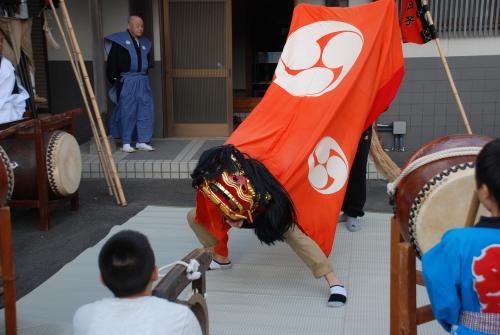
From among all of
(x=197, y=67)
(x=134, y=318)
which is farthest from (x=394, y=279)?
(x=197, y=67)

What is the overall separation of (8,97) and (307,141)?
241 cm

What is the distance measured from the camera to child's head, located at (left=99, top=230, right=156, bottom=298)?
165 cm

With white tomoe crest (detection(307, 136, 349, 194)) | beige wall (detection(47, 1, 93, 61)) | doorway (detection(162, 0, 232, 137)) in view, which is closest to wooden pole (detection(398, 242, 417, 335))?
white tomoe crest (detection(307, 136, 349, 194))

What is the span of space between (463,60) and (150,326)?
5.83m

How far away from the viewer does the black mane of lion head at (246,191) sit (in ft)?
9.84

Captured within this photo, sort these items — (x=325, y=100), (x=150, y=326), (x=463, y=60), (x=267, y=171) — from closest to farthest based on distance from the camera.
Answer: (x=150, y=326) < (x=267, y=171) < (x=325, y=100) < (x=463, y=60)

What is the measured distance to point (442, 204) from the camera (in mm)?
2250

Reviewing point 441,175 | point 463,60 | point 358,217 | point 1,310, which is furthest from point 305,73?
point 463,60

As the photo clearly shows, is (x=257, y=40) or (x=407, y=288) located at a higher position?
(x=257, y=40)

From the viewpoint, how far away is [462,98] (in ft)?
22.1

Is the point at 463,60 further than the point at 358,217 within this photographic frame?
Yes

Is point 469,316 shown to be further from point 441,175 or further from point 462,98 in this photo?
point 462,98

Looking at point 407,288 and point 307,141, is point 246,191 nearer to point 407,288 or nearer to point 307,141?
point 307,141

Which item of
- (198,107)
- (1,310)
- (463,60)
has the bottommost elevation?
(1,310)
